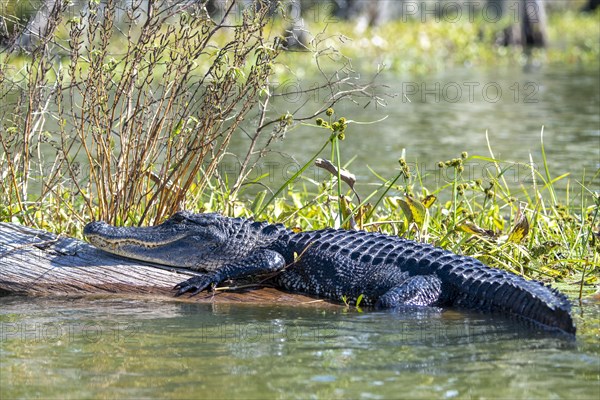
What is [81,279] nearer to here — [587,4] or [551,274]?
[551,274]

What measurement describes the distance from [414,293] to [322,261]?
62cm

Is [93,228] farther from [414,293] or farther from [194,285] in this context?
[414,293]

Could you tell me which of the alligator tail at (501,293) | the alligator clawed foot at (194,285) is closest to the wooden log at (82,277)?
the alligator clawed foot at (194,285)

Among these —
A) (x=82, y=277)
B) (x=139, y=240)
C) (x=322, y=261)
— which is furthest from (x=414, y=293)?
(x=82, y=277)

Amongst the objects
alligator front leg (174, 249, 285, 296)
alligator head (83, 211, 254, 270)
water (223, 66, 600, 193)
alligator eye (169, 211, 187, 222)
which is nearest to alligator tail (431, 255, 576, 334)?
alligator front leg (174, 249, 285, 296)

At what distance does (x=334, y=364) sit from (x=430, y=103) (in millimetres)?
13698

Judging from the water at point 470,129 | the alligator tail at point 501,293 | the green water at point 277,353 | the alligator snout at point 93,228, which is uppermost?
the water at point 470,129

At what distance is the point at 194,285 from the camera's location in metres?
6.07

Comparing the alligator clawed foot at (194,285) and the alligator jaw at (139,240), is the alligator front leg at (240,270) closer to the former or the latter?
the alligator clawed foot at (194,285)

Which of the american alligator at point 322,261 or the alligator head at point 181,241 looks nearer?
the american alligator at point 322,261

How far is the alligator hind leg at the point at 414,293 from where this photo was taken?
18.9ft

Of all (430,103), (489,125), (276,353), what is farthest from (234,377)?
(430,103)

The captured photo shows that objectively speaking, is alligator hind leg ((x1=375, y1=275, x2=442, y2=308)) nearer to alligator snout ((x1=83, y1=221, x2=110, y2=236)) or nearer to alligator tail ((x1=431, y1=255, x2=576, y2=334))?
alligator tail ((x1=431, y1=255, x2=576, y2=334))

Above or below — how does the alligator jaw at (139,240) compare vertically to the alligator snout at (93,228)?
below
